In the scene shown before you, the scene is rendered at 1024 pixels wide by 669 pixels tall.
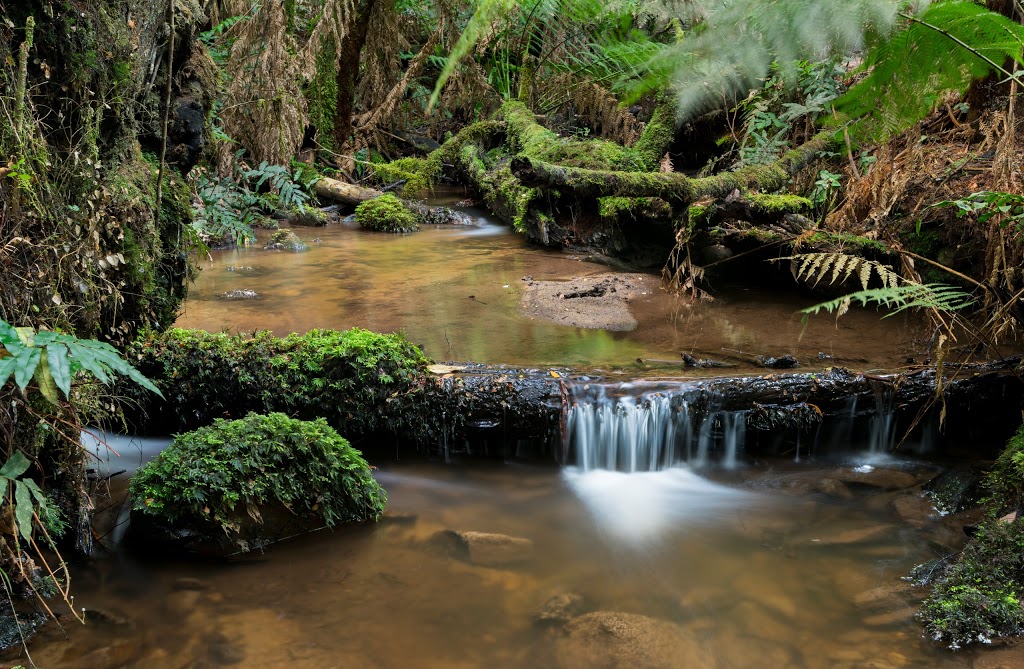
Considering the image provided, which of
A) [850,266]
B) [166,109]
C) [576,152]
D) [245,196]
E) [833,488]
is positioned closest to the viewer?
[850,266]

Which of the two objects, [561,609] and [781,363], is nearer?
[561,609]

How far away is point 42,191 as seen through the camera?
2.86 metres

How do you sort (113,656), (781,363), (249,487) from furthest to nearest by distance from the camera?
(781,363)
(249,487)
(113,656)

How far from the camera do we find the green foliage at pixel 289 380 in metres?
4.32

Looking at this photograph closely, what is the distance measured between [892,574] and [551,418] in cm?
190

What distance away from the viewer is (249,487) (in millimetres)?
3453

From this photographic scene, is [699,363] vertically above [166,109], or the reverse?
[166,109]

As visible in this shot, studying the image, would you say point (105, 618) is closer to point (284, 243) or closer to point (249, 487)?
point (249, 487)

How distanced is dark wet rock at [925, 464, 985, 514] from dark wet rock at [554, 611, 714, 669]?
69.1 inches

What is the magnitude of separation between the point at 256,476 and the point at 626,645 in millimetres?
1823

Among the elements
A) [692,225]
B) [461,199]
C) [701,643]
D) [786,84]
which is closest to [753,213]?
[692,225]

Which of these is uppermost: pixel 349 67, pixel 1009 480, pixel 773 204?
pixel 349 67

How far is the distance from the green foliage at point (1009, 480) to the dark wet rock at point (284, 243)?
7.83 metres

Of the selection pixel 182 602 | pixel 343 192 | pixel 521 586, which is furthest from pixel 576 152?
pixel 182 602
